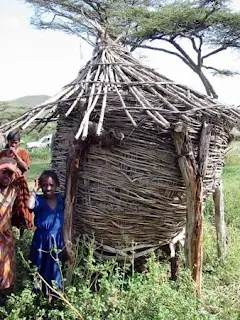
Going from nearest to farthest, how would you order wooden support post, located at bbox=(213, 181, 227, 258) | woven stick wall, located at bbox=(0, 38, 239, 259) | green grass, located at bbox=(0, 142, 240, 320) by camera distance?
green grass, located at bbox=(0, 142, 240, 320) → woven stick wall, located at bbox=(0, 38, 239, 259) → wooden support post, located at bbox=(213, 181, 227, 258)

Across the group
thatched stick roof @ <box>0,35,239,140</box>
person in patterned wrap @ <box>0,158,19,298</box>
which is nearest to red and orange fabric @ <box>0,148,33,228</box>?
person in patterned wrap @ <box>0,158,19,298</box>

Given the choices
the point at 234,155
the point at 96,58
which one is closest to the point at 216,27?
the point at 234,155

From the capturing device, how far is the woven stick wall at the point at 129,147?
4406mm

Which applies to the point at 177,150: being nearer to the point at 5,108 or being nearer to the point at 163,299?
the point at 163,299

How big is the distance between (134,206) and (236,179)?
32.1 feet

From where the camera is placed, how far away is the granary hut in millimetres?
4375

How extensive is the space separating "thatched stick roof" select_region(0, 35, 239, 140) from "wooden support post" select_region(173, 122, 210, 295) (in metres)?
0.17

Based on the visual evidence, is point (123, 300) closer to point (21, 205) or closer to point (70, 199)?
point (70, 199)

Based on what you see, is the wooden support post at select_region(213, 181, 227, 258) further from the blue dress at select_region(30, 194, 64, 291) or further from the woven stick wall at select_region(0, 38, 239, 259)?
the blue dress at select_region(30, 194, 64, 291)

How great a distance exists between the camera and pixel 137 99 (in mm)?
4387

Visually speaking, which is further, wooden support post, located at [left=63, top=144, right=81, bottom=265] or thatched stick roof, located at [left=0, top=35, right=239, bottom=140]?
wooden support post, located at [left=63, top=144, right=81, bottom=265]

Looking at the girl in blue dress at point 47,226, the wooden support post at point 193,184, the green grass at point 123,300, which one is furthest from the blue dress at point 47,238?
the wooden support post at point 193,184

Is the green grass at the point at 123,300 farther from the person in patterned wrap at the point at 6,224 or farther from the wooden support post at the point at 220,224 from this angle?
the wooden support post at the point at 220,224

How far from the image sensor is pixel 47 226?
4457 mm
